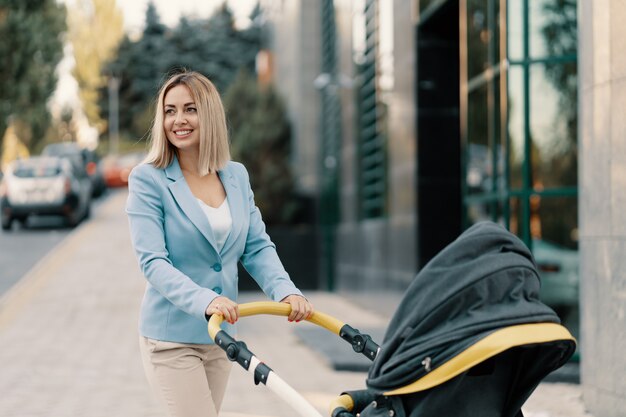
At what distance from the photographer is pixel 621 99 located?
753 centimetres

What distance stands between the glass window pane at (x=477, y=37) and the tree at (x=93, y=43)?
68.8m

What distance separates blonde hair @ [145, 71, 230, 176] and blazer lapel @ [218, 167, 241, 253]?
0.21ft

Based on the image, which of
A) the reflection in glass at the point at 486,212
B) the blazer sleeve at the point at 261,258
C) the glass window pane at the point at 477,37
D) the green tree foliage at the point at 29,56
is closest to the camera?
the blazer sleeve at the point at 261,258

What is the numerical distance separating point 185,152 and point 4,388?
620cm

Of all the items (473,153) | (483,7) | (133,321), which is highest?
(483,7)

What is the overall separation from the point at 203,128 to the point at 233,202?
306mm

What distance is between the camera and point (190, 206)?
4027 mm

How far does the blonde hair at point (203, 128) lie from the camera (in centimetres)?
401

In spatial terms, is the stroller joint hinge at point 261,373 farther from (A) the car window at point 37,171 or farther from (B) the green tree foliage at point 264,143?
(B) the green tree foliage at point 264,143

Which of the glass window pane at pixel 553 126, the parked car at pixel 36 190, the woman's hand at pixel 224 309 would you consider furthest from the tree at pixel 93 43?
the woman's hand at pixel 224 309

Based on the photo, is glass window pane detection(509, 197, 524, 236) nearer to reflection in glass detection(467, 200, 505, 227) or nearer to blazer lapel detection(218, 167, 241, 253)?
reflection in glass detection(467, 200, 505, 227)

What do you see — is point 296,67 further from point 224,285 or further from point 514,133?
point 224,285

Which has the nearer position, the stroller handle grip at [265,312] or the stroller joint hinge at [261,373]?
the stroller joint hinge at [261,373]

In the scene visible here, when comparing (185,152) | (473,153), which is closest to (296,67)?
(473,153)
